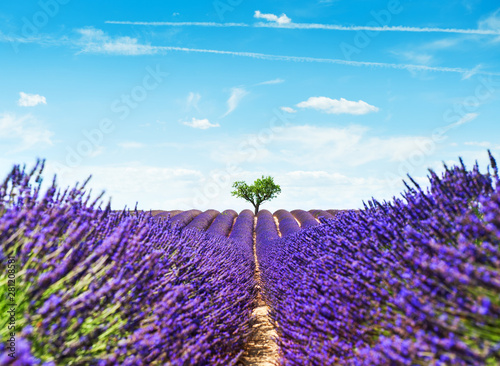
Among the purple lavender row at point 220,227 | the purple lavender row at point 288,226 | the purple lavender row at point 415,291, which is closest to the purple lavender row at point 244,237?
the purple lavender row at point 220,227

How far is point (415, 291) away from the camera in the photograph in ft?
6.65

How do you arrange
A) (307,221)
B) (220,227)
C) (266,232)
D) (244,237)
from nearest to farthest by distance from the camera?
(244,237)
(266,232)
(220,227)
(307,221)

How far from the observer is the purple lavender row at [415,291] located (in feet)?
5.07

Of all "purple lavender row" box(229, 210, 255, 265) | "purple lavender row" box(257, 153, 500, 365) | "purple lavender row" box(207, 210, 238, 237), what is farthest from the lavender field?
"purple lavender row" box(207, 210, 238, 237)

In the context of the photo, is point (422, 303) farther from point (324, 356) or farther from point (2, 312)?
point (2, 312)

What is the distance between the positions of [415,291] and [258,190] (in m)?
28.6

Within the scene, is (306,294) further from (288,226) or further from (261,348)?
(288,226)

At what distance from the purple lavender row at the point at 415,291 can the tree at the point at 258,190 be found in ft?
87.6

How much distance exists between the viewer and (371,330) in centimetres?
227

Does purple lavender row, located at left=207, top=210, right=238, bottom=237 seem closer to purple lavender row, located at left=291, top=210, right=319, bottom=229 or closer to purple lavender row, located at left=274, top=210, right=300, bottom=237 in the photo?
purple lavender row, located at left=274, top=210, right=300, bottom=237

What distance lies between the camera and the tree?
101 feet

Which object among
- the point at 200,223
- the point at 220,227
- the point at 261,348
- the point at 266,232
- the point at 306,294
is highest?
the point at 200,223

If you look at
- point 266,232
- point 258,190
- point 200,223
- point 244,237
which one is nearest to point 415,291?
point 244,237

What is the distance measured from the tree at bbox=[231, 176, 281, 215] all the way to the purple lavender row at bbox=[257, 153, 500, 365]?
2671 centimetres
